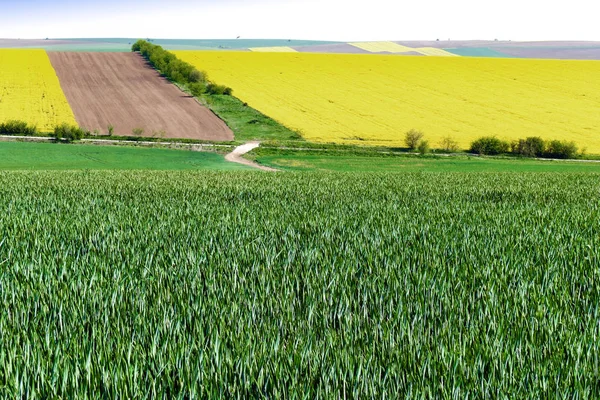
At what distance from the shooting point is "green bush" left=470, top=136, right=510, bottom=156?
52.1 m

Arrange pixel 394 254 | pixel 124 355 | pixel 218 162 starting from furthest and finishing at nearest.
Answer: pixel 218 162 < pixel 394 254 < pixel 124 355

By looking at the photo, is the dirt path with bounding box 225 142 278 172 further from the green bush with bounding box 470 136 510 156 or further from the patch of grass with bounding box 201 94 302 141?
the green bush with bounding box 470 136 510 156

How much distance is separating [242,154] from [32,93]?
34933 mm

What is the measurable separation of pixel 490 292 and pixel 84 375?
12.9 ft

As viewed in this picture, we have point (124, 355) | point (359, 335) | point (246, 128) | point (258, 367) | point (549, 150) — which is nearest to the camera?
point (258, 367)

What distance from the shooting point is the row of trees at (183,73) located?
244 ft

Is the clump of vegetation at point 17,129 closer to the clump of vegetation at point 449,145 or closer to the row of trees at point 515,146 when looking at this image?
the row of trees at point 515,146

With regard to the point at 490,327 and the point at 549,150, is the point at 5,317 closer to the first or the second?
the point at 490,327

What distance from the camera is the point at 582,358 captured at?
4395mm

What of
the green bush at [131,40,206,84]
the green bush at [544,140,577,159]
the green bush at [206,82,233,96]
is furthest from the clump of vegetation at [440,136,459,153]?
the green bush at [131,40,206,84]

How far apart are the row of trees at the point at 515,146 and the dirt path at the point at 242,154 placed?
44.3ft

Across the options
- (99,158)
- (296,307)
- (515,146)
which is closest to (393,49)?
(515,146)

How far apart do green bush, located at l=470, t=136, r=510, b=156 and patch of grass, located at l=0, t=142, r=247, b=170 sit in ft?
72.1

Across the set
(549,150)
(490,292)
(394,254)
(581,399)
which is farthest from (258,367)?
(549,150)
